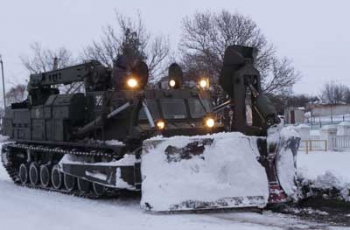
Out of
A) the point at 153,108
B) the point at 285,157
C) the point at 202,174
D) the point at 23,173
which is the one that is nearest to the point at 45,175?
the point at 23,173

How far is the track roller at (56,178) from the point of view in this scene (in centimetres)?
1321

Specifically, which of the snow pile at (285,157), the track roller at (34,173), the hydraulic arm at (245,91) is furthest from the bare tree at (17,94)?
the snow pile at (285,157)

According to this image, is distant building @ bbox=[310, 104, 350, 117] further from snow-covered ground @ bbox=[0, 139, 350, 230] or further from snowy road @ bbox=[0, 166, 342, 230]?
snowy road @ bbox=[0, 166, 342, 230]

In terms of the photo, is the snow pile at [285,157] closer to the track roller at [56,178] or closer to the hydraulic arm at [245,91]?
the hydraulic arm at [245,91]

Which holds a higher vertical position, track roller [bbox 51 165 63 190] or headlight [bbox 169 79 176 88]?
headlight [bbox 169 79 176 88]

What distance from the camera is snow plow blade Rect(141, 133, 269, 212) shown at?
936cm

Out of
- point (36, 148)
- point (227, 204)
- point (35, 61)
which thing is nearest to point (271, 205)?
point (227, 204)

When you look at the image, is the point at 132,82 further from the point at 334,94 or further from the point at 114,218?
the point at 334,94

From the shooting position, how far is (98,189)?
38.7ft

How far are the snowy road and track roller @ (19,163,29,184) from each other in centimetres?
369

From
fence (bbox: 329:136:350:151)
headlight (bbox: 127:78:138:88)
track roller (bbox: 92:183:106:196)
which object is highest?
headlight (bbox: 127:78:138:88)

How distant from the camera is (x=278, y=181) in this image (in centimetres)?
1001

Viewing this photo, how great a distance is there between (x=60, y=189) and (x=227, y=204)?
5227 millimetres

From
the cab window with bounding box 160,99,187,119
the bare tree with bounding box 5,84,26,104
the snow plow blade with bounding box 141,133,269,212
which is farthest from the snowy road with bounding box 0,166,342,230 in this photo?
the bare tree with bounding box 5,84,26,104
